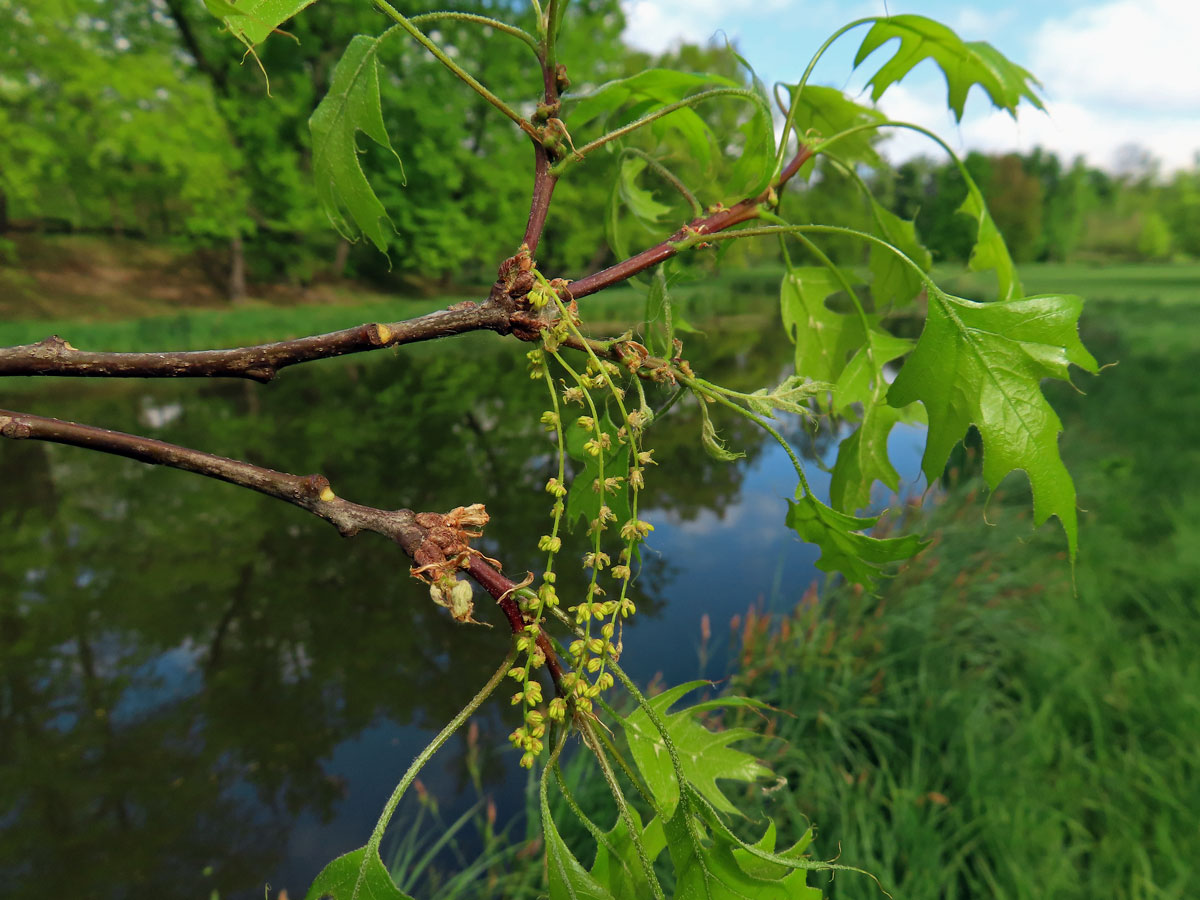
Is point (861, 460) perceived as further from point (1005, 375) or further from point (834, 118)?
point (834, 118)

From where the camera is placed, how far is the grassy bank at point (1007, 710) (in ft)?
8.71

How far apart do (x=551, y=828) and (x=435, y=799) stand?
3.93m

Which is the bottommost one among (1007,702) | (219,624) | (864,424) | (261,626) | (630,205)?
(1007,702)

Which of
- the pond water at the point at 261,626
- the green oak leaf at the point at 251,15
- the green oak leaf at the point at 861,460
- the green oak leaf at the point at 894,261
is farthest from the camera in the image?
the pond water at the point at 261,626

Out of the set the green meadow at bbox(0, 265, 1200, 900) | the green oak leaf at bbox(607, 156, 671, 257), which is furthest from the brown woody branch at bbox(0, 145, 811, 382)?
the green meadow at bbox(0, 265, 1200, 900)

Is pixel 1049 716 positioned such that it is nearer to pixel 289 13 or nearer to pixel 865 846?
pixel 865 846

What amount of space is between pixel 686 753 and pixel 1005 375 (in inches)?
21.0

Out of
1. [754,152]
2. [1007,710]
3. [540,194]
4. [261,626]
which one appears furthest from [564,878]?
[261,626]

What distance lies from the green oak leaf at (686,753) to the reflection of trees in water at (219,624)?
3.74 metres

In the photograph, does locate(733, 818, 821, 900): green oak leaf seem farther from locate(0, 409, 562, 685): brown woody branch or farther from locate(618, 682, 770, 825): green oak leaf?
locate(0, 409, 562, 685): brown woody branch

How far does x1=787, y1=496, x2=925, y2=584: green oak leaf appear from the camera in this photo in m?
0.73

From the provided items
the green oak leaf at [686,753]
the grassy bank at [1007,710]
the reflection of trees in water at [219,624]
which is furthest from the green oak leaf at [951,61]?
the reflection of trees in water at [219,624]

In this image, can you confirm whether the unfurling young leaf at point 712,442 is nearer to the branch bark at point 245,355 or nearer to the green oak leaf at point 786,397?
the green oak leaf at point 786,397

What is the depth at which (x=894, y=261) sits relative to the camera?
37.6 inches
